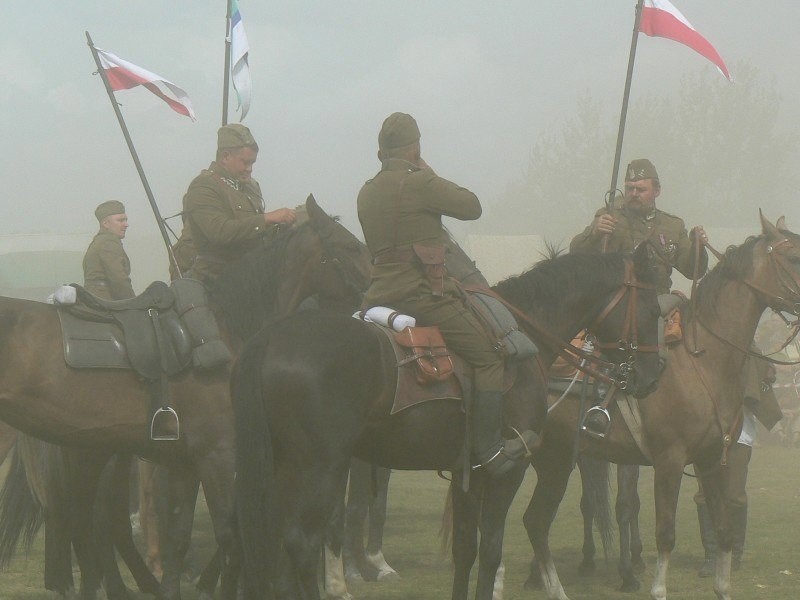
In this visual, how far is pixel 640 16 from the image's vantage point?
1107 cm

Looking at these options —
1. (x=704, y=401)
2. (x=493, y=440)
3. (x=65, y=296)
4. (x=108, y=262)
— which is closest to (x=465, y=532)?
(x=493, y=440)

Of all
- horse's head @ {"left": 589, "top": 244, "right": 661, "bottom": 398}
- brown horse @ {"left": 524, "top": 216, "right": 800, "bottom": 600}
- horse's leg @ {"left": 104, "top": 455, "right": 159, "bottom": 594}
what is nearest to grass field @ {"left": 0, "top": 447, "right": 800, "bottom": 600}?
horse's leg @ {"left": 104, "top": 455, "right": 159, "bottom": 594}

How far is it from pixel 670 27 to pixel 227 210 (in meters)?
5.12

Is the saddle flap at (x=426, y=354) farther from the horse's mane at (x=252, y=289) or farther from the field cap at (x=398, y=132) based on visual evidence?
the horse's mane at (x=252, y=289)

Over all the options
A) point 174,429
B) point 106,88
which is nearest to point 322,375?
point 174,429

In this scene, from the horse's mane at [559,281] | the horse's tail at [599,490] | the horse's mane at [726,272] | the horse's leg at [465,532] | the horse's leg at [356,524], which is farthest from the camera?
the horse's tail at [599,490]

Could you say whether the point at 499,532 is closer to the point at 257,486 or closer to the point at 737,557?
the point at 257,486

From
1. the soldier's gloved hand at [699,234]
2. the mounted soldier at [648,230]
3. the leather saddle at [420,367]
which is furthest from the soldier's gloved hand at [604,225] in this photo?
the leather saddle at [420,367]

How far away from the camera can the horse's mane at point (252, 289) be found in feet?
25.4

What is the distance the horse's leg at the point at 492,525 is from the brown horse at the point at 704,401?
2205 millimetres

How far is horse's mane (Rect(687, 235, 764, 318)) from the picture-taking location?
9.24 m

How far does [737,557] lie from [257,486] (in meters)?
6.22

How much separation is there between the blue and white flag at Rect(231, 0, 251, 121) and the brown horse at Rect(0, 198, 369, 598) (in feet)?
14.5

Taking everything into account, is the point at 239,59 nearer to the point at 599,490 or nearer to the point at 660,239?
the point at 660,239
